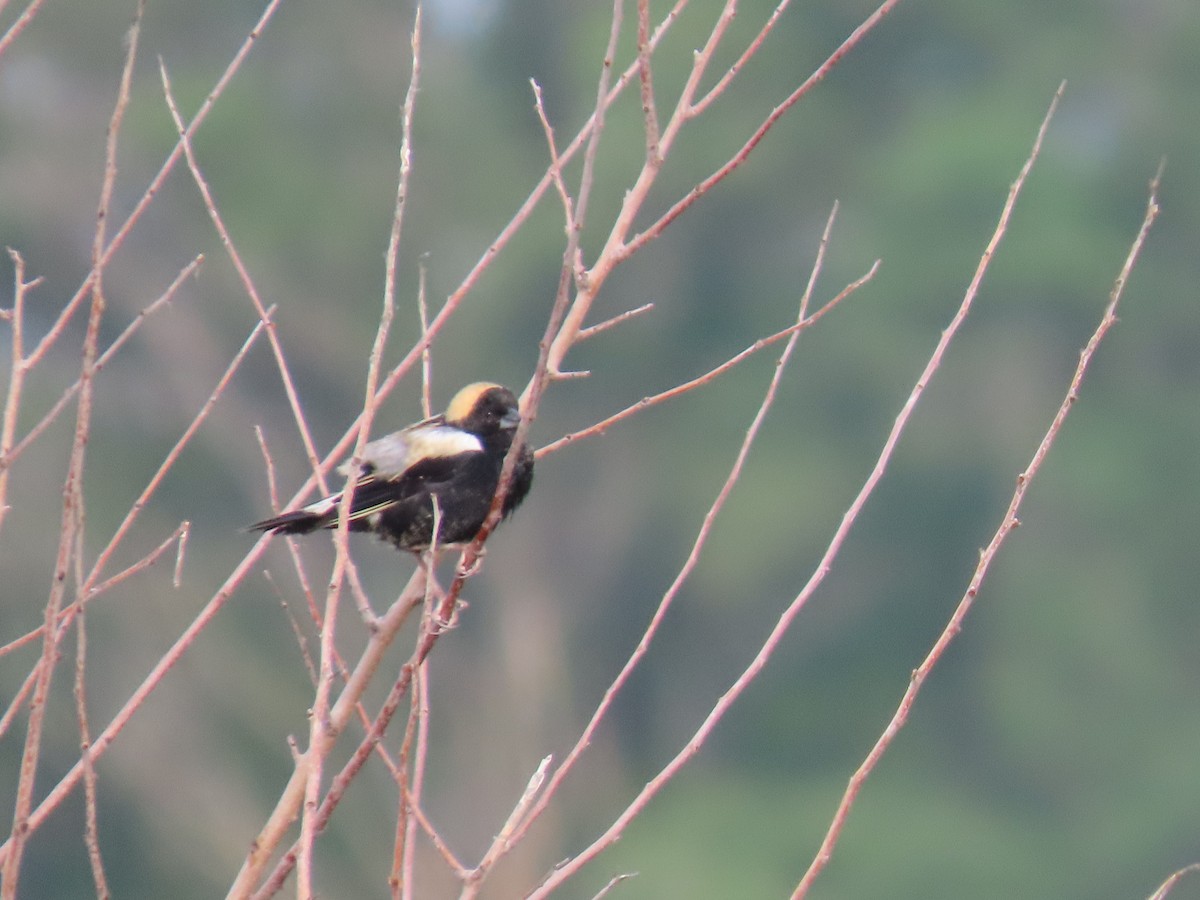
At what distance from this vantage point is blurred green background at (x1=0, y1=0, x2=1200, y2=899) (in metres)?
19.4

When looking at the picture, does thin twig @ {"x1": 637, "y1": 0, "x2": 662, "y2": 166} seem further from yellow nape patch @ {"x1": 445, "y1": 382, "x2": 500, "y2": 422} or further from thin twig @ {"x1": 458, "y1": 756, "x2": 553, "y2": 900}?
yellow nape patch @ {"x1": 445, "y1": 382, "x2": 500, "y2": 422}

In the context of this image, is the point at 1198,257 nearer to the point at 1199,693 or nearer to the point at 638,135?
the point at 1199,693

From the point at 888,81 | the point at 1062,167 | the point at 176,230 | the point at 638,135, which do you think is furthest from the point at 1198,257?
the point at 176,230

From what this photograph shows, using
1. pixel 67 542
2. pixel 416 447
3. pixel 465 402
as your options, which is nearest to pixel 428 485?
pixel 416 447

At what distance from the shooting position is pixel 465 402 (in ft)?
16.0

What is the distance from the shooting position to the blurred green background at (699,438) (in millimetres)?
19375

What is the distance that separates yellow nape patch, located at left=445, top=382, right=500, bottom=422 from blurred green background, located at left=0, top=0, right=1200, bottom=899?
13431 mm

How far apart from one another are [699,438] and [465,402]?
18.2 meters

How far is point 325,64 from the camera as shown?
23.1 meters

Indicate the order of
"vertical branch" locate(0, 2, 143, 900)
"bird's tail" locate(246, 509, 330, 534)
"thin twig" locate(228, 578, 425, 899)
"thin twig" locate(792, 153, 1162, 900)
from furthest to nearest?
"bird's tail" locate(246, 509, 330, 534) < "thin twig" locate(228, 578, 425, 899) < "thin twig" locate(792, 153, 1162, 900) < "vertical branch" locate(0, 2, 143, 900)

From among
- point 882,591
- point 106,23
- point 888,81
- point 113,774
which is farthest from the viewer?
point 888,81

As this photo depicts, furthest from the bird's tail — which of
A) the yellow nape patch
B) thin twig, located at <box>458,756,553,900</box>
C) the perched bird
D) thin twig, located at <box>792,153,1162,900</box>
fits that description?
thin twig, located at <box>792,153,1162,900</box>

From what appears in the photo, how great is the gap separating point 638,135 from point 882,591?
5632 mm

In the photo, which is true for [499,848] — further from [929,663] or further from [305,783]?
[929,663]
